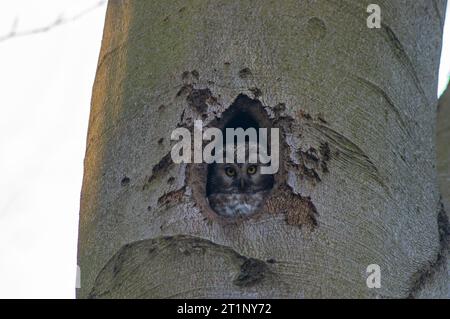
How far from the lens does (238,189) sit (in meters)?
1.60

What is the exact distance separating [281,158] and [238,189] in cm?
13

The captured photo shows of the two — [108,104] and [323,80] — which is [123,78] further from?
[323,80]

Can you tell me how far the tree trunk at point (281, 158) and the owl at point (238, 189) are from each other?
0.03m

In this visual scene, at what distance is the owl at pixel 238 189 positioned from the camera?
149 centimetres

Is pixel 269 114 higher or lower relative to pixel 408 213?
higher

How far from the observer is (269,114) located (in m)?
1.54

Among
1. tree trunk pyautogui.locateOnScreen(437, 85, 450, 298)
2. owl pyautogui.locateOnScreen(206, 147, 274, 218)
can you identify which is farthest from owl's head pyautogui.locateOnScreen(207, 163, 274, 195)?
tree trunk pyautogui.locateOnScreen(437, 85, 450, 298)

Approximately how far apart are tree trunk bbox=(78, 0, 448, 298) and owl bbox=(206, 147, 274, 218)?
0.10ft

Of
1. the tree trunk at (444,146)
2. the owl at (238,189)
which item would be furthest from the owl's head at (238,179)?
the tree trunk at (444,146)

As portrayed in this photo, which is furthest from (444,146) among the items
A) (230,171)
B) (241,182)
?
(241,182)

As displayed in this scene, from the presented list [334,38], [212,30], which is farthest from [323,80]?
[212,30]

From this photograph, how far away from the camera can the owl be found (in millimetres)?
1494

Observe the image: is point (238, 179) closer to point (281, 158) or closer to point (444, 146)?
point (281, 158)
